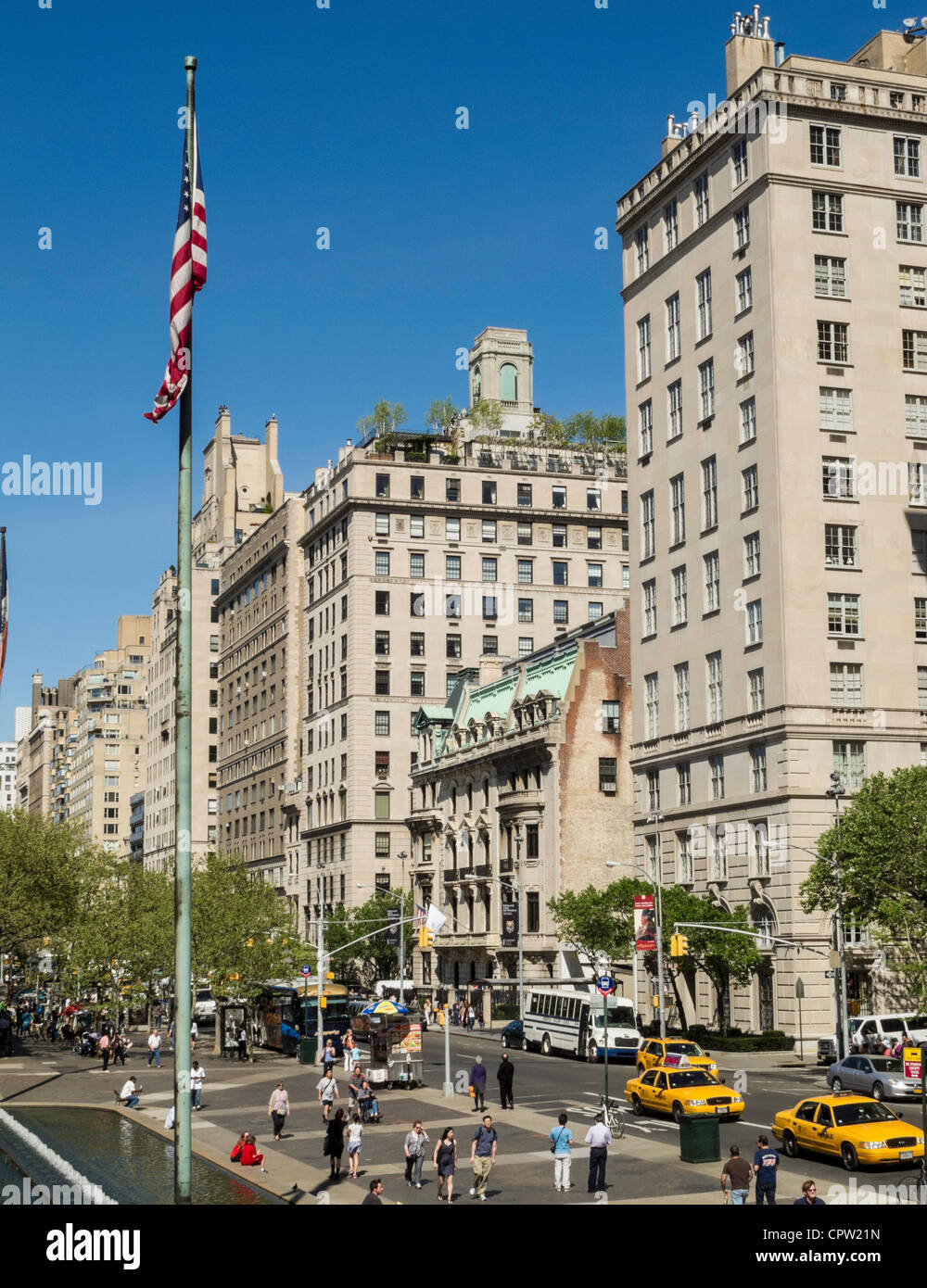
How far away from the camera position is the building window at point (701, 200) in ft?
260

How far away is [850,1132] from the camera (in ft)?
111

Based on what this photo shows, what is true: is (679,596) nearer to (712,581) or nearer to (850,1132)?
(712,581)

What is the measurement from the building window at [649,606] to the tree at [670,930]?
46.4ft

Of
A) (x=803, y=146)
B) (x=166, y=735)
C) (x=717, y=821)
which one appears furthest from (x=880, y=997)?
(x=166, y=735)

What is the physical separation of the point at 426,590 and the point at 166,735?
7266cm

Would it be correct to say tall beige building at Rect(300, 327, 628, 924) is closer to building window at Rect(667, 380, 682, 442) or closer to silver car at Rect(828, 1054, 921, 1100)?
building window at Rect(667, 380, 682, 442)

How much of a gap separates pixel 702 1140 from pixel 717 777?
4046 centimetres

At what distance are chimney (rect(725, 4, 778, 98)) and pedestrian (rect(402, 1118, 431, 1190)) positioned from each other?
60251mm

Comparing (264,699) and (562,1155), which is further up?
(264,699)

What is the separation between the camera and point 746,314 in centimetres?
7412

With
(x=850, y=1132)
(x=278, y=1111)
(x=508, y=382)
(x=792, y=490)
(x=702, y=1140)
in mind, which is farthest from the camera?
(x=508, y=382)

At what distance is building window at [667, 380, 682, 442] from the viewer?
267 ft

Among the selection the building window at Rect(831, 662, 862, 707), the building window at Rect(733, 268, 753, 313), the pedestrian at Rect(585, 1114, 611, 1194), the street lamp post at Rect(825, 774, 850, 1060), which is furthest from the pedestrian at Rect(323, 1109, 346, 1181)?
the building window at Rect(733, 268, 753, 313)

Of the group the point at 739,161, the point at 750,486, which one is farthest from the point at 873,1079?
the point at 739,161
